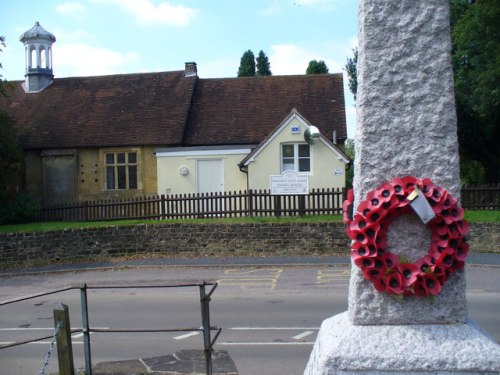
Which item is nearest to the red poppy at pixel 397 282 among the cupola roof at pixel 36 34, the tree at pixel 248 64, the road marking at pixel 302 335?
the road marking at pixel 302 335

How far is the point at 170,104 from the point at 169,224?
11968 millimetres

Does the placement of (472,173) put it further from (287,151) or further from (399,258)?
(399,258)

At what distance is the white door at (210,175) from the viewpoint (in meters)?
26.1

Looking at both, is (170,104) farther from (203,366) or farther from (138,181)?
(203,366)

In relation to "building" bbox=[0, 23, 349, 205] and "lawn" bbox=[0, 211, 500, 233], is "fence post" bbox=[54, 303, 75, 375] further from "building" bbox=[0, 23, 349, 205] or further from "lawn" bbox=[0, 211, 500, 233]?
"building" bbox=[0, 23, 349, 205]

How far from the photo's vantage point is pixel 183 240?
760 inches

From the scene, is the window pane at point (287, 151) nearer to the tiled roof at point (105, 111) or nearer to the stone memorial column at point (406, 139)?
the tiled roof at point (105, 111)

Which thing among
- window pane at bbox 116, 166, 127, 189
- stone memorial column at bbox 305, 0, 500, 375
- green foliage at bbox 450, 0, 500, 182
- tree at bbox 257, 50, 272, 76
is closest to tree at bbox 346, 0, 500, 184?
green foliage at bbox 450, 0, 500, 182

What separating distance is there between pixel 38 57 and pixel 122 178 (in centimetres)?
899

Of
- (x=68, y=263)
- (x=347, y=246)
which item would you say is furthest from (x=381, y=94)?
(x=68, y=263)

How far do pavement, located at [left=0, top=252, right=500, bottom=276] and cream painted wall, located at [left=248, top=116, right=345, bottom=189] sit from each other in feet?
22.0

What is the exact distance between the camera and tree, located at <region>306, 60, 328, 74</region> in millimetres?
49031

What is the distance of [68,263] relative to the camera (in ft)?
61.8

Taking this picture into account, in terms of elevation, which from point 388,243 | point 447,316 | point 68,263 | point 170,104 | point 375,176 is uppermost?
point 170,104
